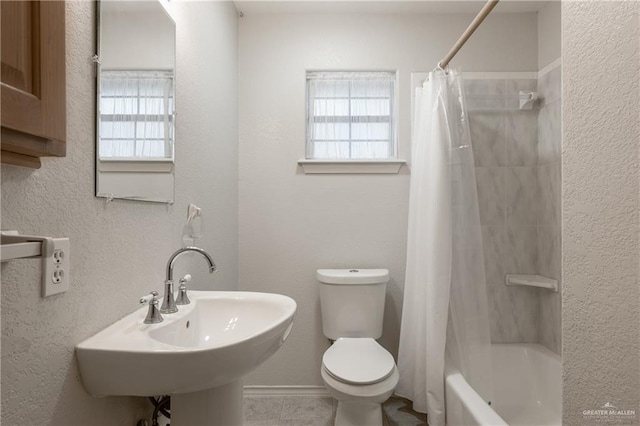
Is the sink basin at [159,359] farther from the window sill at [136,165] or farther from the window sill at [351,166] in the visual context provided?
the window sill at [351,166]

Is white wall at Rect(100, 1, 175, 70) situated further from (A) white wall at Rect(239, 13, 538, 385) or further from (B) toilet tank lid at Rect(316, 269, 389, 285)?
(B) toilet tank lid at Rect(316, 269, 389, 285)

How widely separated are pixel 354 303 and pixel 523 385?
106cm

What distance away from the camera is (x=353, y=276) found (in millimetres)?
1995

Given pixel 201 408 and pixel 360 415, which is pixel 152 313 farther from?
pixel 360 415

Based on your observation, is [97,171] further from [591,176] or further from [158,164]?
[591,176]

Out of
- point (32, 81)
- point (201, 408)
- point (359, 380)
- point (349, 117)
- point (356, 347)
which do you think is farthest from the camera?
point (349, 117)

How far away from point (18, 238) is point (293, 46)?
2.01 metres

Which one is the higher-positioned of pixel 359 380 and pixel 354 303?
pixel 354 303

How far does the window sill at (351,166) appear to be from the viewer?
2.19 metres

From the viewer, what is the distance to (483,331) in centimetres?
168

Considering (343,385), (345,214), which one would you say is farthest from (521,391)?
(345,214)

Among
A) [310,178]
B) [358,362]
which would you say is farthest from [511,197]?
[358,362]

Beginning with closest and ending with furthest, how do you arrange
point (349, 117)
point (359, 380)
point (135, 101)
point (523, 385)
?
point (135, 101) → point (359, 380) → point (523, 385) → point (349, 117)

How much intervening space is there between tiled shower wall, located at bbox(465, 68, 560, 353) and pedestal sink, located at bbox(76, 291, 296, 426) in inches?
62.0
